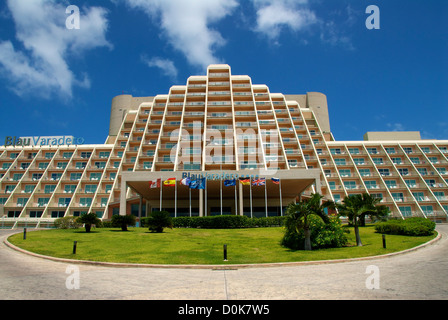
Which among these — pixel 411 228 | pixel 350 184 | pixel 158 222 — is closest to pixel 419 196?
pixel 350 184

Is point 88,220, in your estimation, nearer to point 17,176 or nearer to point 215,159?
point 215,159

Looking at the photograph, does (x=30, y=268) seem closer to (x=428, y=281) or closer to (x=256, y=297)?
(x=256, y=297)

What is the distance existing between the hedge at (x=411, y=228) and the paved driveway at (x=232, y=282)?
1242 cm

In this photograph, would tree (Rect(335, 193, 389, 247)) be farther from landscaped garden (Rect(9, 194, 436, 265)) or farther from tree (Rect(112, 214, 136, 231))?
tree (Rect(112, 214, 136, 231))

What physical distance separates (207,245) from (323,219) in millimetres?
9086

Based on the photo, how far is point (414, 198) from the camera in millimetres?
→ 63375

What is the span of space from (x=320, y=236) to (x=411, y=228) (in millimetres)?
11219

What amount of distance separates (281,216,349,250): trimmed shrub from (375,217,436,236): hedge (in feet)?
28.3

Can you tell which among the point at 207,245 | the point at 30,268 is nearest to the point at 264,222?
the point at 207,245

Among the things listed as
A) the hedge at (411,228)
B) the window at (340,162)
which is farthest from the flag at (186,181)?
the window at (340,162)

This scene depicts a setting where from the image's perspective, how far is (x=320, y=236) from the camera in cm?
2072

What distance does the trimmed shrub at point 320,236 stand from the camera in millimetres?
20609

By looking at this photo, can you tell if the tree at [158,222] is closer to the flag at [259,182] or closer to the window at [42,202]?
the flag at [259,182]

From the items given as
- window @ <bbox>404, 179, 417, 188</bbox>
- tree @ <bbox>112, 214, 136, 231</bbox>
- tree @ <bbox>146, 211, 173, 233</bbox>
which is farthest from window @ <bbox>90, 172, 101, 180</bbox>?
window @ <bbox>404, 179, 417, 188</bbox>
